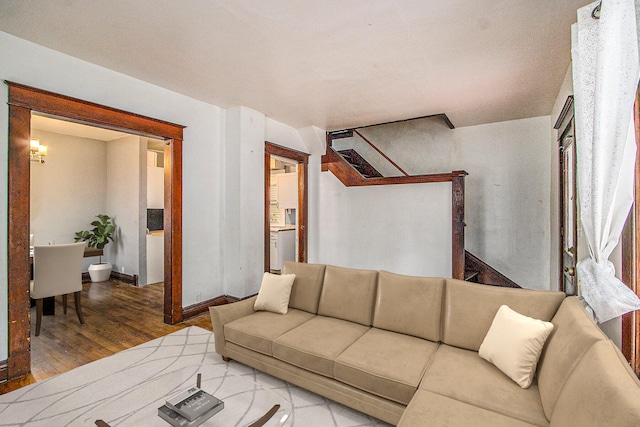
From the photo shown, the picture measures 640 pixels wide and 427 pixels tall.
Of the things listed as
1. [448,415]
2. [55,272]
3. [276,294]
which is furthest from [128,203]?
[448,415]

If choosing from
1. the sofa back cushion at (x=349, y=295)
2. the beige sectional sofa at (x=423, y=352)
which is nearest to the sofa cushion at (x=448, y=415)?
the beige sectional sofa at (x=423, y=352)

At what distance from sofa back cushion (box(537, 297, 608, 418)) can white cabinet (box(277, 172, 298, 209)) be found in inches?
218

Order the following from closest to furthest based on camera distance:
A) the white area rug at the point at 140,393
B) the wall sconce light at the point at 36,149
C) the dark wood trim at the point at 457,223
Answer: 1. the white area rug at the point at 140,393
2. the dark wood trim at the point at 457,223
3. the wall sconce light at the point at 36,149

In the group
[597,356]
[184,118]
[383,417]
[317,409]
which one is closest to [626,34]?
[597,356]

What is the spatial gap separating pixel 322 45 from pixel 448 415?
2622mm

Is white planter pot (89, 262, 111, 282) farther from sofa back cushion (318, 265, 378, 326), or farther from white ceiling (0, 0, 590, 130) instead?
sofa back cushion (318, 265, 378, 326)

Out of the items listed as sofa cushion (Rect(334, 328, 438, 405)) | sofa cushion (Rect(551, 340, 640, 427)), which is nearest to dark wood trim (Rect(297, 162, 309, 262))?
sofa cushion (Rect(334, 328, 438, 405))

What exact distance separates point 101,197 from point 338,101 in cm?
509

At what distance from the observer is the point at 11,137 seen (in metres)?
2.37

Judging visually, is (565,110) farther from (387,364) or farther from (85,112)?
(85,112)

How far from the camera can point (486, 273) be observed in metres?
4.74

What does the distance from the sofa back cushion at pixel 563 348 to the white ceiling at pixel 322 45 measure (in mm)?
1950

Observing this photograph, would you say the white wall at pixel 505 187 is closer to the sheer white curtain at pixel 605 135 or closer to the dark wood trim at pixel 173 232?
the sheer white curtain at pixel 605 135

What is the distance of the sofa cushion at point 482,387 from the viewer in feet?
4.75
